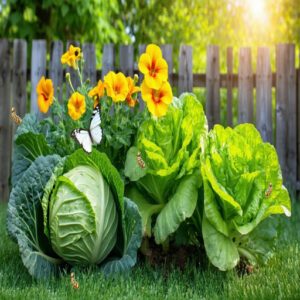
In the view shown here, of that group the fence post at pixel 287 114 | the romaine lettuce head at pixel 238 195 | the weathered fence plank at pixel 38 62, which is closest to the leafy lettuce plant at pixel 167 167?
the romaine lettuce head at pixel 238 195

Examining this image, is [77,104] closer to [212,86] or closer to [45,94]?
[45,94]

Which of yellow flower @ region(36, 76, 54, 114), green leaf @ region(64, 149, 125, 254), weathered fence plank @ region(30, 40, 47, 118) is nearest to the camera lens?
green leaf @ region(64, 149, 125, 254)

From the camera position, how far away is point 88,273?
111 inches

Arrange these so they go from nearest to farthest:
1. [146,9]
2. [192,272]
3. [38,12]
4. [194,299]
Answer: [194,299]
[192,272]
[38,12]
[146,9]

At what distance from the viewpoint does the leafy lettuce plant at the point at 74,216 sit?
2812 mm

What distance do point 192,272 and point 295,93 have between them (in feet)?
10.3

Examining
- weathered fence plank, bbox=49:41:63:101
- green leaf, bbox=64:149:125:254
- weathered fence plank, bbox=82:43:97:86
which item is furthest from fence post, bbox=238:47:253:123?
green leaf, bbox=64:149:125:254

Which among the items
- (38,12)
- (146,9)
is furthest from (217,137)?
(146,9)

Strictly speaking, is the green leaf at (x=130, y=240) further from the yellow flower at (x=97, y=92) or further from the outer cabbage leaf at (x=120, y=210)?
→ the yellow flower at (x=97, y=92)

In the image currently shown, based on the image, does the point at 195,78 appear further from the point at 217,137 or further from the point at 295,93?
the point at 217,137

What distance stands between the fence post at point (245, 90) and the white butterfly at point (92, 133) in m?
2.86

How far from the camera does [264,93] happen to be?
5688mm

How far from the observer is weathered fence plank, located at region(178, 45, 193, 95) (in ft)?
18.5

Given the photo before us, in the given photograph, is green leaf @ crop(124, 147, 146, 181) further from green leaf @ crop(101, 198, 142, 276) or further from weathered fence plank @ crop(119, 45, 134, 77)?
weathered fence plank @ crop(119, 45, 134, 77)
